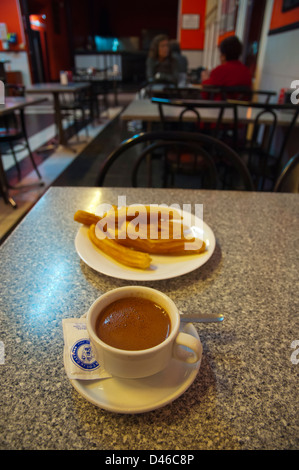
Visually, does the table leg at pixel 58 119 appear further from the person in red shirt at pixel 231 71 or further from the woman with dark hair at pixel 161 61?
the person in red shirt at pixel 231 71

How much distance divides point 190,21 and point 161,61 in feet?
15.0

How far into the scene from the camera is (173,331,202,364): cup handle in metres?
0.35

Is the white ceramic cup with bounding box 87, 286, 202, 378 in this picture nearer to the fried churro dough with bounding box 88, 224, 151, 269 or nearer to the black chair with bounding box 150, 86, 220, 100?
the fried churro dough with bounding box 88, 224, 151, 269

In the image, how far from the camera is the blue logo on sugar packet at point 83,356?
0.39m

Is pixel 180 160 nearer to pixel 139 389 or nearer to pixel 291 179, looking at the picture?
pixel 291 179

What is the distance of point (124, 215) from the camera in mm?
670

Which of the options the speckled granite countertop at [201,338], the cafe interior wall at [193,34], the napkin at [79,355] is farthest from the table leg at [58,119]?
the cafe interior wall at [193,34]

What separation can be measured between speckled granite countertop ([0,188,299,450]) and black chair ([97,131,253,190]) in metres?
0.39

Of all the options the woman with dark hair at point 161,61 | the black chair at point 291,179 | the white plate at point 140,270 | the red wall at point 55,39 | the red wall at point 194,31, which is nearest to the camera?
the white plate at point 140,270

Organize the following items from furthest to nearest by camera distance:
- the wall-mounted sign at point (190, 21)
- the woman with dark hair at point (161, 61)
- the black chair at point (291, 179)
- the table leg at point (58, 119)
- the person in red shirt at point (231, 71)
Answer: the wall-mounted sign at point (190, 21), the woman with dark hair at point (161, 61), the table leg at point (58, 119), the person in red shirt at point (231, 71), the black chair at point (291, 179)

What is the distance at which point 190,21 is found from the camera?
8578 mm

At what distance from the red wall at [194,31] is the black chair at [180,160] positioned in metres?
5.76

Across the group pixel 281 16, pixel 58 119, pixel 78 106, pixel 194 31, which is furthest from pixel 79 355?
pixel 194 31
